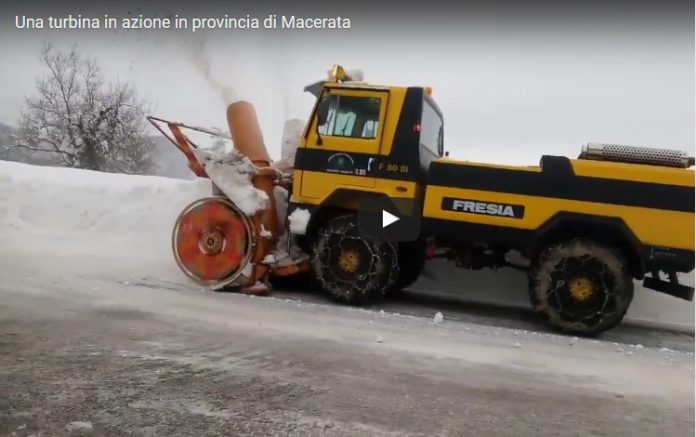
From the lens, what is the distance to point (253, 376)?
12.2 feet

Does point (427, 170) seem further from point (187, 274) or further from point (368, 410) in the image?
point (368, 410)

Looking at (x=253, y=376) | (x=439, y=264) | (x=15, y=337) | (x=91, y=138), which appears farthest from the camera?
(x=91, y=138)

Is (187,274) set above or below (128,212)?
below

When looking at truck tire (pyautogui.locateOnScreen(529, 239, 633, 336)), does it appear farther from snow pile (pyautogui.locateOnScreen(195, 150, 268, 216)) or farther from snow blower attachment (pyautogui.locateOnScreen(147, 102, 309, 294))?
snow pile (pyautogui.locateOnScreen(195, 150, 268, 216))

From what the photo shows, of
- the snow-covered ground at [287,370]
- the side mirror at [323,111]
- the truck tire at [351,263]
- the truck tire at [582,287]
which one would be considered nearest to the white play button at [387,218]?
the truck tire at [351,263]

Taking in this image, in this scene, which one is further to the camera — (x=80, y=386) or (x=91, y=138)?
(x=91, y=138)

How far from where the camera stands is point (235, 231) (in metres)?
7.24

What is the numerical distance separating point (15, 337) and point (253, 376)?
6.24ft

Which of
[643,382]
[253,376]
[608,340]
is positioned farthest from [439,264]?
[253,376]

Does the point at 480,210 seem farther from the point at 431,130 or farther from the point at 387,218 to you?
the point at 431,130

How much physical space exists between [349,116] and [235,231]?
77.3 inches

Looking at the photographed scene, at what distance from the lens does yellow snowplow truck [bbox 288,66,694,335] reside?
600cm

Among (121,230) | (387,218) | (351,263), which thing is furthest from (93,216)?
(387,218)

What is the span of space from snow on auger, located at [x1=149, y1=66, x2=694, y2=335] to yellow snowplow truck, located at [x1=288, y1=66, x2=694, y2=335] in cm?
1
